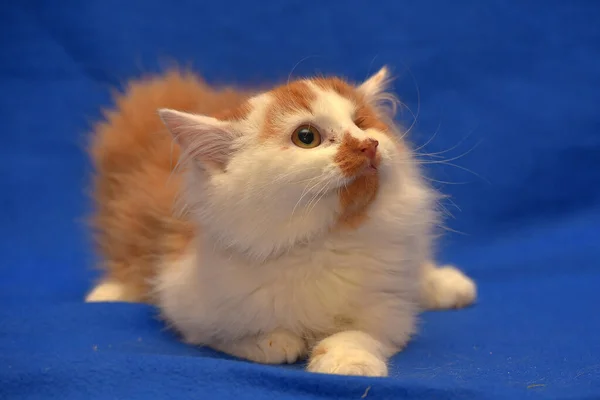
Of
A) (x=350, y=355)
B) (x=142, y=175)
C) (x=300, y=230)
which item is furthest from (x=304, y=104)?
(x=142, y=175)

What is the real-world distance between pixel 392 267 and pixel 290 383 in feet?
1.17

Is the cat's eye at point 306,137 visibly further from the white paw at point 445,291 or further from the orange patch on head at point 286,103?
the white paw at point 445,291

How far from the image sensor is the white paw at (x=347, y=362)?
116 cm

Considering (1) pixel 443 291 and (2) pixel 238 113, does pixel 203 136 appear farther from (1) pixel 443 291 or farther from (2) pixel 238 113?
(1) pixel 443 291

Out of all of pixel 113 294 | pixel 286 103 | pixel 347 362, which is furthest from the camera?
pixel 113 294

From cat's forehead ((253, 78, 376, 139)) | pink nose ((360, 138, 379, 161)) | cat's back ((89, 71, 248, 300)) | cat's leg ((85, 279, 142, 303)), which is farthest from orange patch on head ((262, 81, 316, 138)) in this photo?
cat's leg ((85, 279, 142, 303))

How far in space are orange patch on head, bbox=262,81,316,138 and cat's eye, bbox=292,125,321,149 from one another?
1.5 inches

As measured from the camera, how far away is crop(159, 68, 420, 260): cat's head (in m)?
1.18

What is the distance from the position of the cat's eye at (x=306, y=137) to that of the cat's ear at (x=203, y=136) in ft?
0.43

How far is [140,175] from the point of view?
1807 millimetres

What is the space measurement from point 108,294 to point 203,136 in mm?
795

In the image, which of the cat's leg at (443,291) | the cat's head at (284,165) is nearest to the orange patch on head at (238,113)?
the cat's head at (284,165)

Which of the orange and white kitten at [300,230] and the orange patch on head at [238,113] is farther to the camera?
the orange patch on head at [238,113]

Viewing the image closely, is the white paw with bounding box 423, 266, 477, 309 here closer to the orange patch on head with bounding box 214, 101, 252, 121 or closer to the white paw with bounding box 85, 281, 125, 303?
the orange patch on head with bounding box 214, 101, 252, 121
